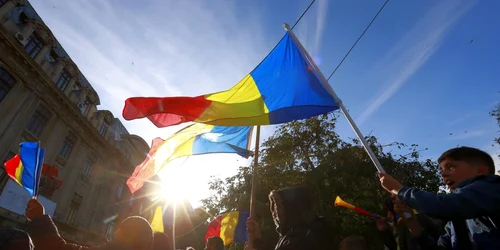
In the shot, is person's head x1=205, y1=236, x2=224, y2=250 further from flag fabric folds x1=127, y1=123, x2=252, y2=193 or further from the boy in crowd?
the boy in crowd

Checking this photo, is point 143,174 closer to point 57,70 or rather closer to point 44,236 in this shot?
point 44,236

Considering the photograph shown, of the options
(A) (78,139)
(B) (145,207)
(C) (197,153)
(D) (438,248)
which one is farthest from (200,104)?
(B) (145,207)

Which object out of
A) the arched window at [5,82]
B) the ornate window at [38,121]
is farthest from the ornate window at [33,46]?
the ornate window at [38,121]

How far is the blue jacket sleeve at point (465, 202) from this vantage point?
5.24 ft

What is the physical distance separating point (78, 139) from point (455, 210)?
23793 millimetres

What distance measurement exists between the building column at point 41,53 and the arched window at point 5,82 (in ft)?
6.80

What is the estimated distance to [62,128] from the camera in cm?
1927

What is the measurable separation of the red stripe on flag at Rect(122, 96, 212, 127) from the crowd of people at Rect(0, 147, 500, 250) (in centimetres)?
171

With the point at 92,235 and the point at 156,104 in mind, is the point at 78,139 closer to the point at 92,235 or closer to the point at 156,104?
the point at 92,235

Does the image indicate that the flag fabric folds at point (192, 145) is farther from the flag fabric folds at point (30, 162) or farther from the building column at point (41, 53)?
the building column at point (41, 53)

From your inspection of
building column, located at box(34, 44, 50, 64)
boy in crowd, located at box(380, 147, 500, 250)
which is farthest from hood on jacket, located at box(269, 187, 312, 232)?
building column, located at box(34, 44, 50, 64)

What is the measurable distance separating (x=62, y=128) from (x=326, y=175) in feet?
56.7

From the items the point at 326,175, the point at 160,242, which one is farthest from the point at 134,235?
the point at 326,175

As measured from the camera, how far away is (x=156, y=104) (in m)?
4.25
